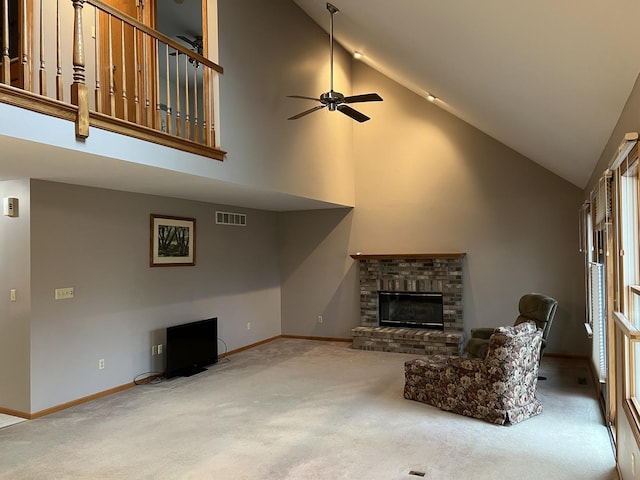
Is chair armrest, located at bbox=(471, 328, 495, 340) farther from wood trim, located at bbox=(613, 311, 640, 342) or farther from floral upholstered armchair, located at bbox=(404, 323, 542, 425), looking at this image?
wood trim, located at bbox=(613, 311, 640, 342)

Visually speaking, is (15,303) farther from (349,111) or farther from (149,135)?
(349,111)

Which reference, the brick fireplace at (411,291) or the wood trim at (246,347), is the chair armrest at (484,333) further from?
the wood trim at (246,347)

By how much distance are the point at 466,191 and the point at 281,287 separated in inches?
141

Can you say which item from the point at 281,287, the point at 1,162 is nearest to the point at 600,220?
the point at 1,162

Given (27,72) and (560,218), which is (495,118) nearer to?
(560,218)

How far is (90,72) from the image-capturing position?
4914mm

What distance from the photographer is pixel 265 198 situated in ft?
21.0

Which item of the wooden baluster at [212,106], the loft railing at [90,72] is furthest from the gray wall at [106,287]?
the wooden baluster at [212,106]

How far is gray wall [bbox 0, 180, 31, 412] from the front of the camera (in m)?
4.50

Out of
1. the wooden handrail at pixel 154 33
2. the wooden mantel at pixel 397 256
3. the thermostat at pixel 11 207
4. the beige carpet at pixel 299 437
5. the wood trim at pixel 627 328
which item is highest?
the wooden handrail at pixel 154 33

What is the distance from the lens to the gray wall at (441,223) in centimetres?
668

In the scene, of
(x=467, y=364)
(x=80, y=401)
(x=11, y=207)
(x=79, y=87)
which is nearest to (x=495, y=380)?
(x=467, y=364)

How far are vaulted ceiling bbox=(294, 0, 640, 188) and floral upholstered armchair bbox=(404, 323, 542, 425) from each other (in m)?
1.82

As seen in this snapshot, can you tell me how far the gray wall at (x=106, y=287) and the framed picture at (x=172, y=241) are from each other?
0.29ft
